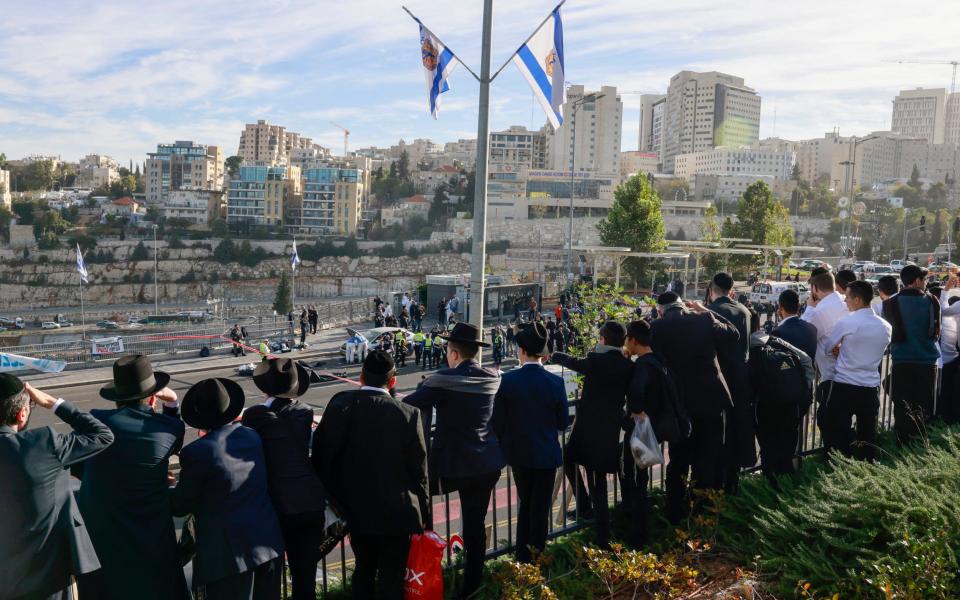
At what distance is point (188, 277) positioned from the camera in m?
103

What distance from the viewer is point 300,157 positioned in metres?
188

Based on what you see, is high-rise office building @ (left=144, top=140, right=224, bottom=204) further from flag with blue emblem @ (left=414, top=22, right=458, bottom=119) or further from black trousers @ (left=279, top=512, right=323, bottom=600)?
black trousers @ (left=279, top=512, right=323, bottom=600)

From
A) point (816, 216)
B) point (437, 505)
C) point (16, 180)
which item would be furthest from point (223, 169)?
point (437, 505)

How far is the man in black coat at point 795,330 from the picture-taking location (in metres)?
5.85

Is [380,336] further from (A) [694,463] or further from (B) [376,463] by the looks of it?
(B) [376,463]

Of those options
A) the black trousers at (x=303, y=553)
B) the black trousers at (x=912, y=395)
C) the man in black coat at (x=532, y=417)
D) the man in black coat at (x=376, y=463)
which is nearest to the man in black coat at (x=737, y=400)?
the man in black coat at (x=532, y=417)

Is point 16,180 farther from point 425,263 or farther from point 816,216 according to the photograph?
point 816,216

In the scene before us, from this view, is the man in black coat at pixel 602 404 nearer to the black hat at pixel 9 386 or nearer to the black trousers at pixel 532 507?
the black trousers at pixel 532 507

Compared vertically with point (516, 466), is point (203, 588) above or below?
below

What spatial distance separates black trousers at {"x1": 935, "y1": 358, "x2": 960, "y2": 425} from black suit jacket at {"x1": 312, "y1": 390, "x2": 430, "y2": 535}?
5238mm

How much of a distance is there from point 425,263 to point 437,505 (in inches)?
3684

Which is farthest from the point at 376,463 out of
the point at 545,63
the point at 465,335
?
the point at 545,63

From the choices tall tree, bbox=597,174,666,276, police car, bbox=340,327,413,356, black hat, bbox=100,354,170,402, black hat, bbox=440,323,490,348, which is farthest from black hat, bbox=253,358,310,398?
tall tree, bbox=597,174,666,276

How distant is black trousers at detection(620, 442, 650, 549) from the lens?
5.11 m
